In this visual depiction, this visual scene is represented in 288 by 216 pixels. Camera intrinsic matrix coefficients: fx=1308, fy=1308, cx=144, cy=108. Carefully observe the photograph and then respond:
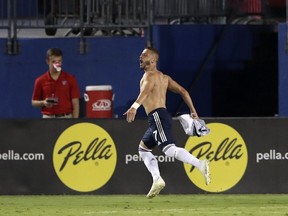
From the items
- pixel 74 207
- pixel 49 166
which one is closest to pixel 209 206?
pixel 74 207

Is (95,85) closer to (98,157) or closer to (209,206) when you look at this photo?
(98,157)

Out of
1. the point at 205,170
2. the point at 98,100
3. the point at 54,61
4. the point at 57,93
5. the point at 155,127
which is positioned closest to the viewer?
the point at 205,170

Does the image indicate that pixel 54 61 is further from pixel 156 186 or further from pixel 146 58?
pixel 156 186

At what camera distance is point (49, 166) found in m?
17.8

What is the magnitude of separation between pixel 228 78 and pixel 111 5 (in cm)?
269

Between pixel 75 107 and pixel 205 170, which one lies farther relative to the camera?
pixel 75 107

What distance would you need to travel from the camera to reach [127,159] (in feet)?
58.4

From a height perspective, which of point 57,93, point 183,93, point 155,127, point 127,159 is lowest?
point 127,159

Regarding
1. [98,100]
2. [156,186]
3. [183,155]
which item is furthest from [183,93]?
[98,100]

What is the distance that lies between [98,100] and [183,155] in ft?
12.5

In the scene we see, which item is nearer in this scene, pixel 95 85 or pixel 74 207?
pixel 74 207

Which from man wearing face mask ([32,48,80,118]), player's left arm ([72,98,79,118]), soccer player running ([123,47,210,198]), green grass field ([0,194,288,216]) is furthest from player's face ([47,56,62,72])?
soccer player running ([123,47,210,198])

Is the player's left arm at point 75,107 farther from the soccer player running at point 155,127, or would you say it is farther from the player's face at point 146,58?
the player's face at point 146,58

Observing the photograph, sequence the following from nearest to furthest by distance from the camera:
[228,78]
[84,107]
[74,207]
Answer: [74,207] < [84,107] < [228,78]
